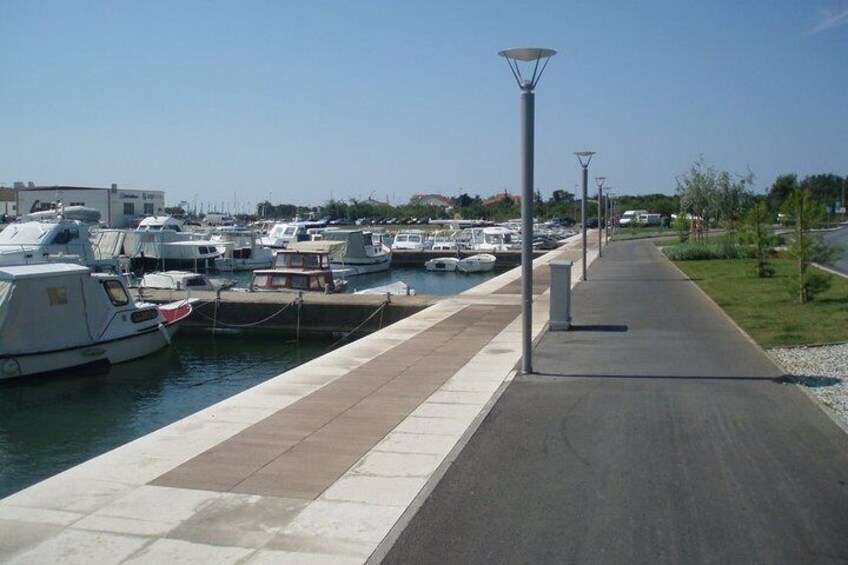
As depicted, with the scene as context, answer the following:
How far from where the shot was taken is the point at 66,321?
22.3m

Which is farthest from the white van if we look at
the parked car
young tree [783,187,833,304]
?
young tree [783,187,833,304]

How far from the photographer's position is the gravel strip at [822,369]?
11633mm

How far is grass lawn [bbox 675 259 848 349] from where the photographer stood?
17.2 meters

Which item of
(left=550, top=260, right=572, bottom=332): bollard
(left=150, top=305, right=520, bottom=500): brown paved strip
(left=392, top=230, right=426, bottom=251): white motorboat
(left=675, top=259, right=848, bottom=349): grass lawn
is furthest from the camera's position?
(left=392, top=230, right=426, bottom=251): white motorboat

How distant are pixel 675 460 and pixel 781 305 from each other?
14765 mm

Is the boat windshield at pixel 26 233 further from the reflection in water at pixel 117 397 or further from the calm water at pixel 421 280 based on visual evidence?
the calm water at pixel 421 280

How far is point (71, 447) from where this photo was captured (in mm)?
16375

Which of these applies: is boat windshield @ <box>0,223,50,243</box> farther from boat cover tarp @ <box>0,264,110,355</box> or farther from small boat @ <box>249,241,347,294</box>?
boat cover tarp @ <box>0,264,110,355</box>

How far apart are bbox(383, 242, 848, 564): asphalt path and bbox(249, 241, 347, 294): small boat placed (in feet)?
67.0

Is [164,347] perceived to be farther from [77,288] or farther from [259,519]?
[259,519]

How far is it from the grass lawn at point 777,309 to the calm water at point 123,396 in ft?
38.4

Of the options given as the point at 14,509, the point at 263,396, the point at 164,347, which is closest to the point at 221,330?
the point at 164,347

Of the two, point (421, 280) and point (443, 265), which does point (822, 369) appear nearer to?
point (421, 280)

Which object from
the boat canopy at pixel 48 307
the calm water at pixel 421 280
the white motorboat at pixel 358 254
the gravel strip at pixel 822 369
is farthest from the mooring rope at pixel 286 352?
the white motorboat at pixel 358 254
